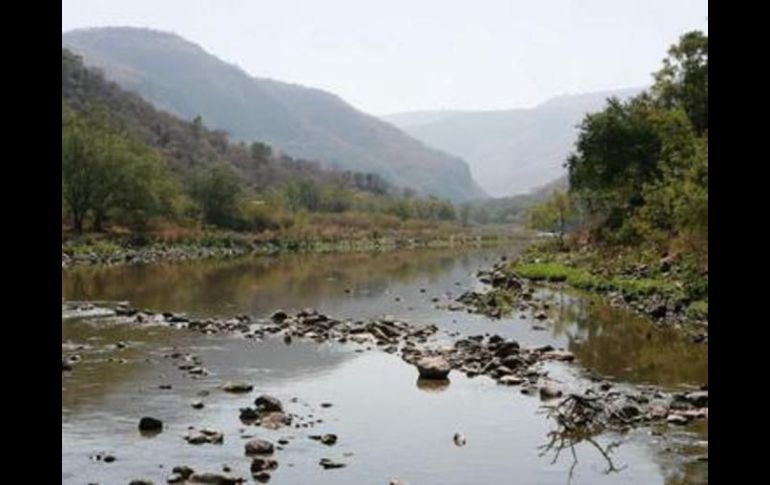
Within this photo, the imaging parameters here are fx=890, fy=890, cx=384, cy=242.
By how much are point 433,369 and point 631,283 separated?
2344 cm

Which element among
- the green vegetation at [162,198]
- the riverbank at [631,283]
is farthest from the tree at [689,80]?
the green vegetation at [162,198]

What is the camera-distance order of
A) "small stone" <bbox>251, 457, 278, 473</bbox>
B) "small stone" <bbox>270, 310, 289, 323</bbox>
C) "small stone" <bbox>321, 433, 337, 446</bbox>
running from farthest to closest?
1. "small stone" <bbox>270, 310, 289, 323</bbox>
2. "small stone" <bbox>321, 433, 337, 446</bbox>
3. "small stone" <bbox>251, 457, 278, 473</bbox>

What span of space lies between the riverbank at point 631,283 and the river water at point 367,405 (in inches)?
64.7

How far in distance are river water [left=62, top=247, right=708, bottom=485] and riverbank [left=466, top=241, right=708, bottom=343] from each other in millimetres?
1643

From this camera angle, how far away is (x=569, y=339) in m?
31.6

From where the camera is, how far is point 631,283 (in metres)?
44.6

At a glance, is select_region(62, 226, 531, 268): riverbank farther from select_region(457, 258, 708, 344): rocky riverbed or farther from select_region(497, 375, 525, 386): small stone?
select_region(497, 375, 525, 386): small stone

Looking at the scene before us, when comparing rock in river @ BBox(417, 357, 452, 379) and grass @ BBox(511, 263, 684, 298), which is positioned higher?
grass @ BBox(511, 263, 684, 298)

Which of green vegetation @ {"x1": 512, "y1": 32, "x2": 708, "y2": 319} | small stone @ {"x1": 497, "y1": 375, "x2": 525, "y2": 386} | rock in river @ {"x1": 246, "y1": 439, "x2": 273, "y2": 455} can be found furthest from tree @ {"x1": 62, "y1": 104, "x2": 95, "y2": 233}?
rock in river @ {"x1": 246, "y1": 439, "x2": 273, "y2": 455}

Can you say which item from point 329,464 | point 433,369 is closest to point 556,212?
point 433,369

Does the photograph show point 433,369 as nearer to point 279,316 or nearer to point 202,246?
point 279,316

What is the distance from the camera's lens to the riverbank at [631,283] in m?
35.4

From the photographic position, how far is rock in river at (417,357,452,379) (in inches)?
942
